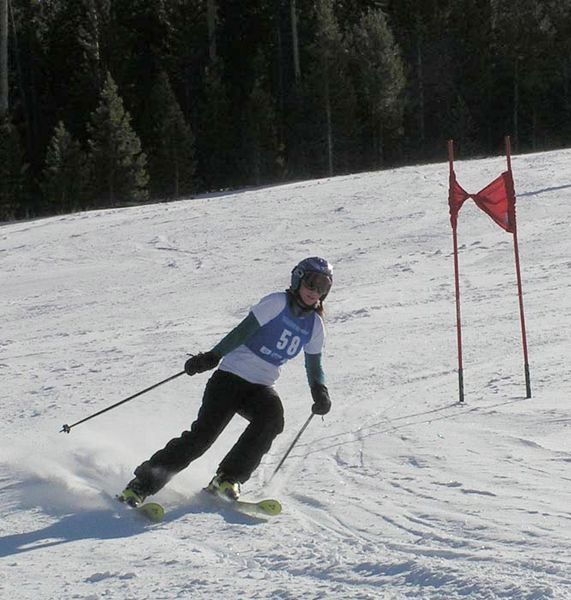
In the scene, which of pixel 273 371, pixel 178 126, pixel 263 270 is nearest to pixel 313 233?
pixel 263 270

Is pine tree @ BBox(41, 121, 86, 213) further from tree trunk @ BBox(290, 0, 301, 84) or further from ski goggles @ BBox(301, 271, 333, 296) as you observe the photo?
ski goggles @ BBox(301, 271, 333, 296)

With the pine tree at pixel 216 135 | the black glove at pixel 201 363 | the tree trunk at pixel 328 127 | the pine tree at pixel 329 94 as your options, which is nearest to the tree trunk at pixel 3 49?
the pine tree at pixel 216 135

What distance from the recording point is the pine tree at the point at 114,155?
32125mm

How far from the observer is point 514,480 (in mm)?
5168

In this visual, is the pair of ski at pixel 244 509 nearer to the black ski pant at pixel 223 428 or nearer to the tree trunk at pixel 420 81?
the black ski pant at pixel 223 428

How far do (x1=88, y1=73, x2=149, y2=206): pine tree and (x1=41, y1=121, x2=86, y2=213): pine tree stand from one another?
56 cm

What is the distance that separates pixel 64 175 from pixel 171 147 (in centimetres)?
417

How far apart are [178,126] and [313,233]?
20.6m

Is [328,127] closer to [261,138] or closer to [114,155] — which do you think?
[261,138]

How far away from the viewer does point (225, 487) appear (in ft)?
16.5

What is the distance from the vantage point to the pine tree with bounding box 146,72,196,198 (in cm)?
3419

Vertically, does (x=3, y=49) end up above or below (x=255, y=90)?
above

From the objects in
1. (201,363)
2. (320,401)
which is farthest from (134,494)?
(320,401)

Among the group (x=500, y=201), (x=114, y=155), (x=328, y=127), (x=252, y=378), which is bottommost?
(x=252, y=378)
